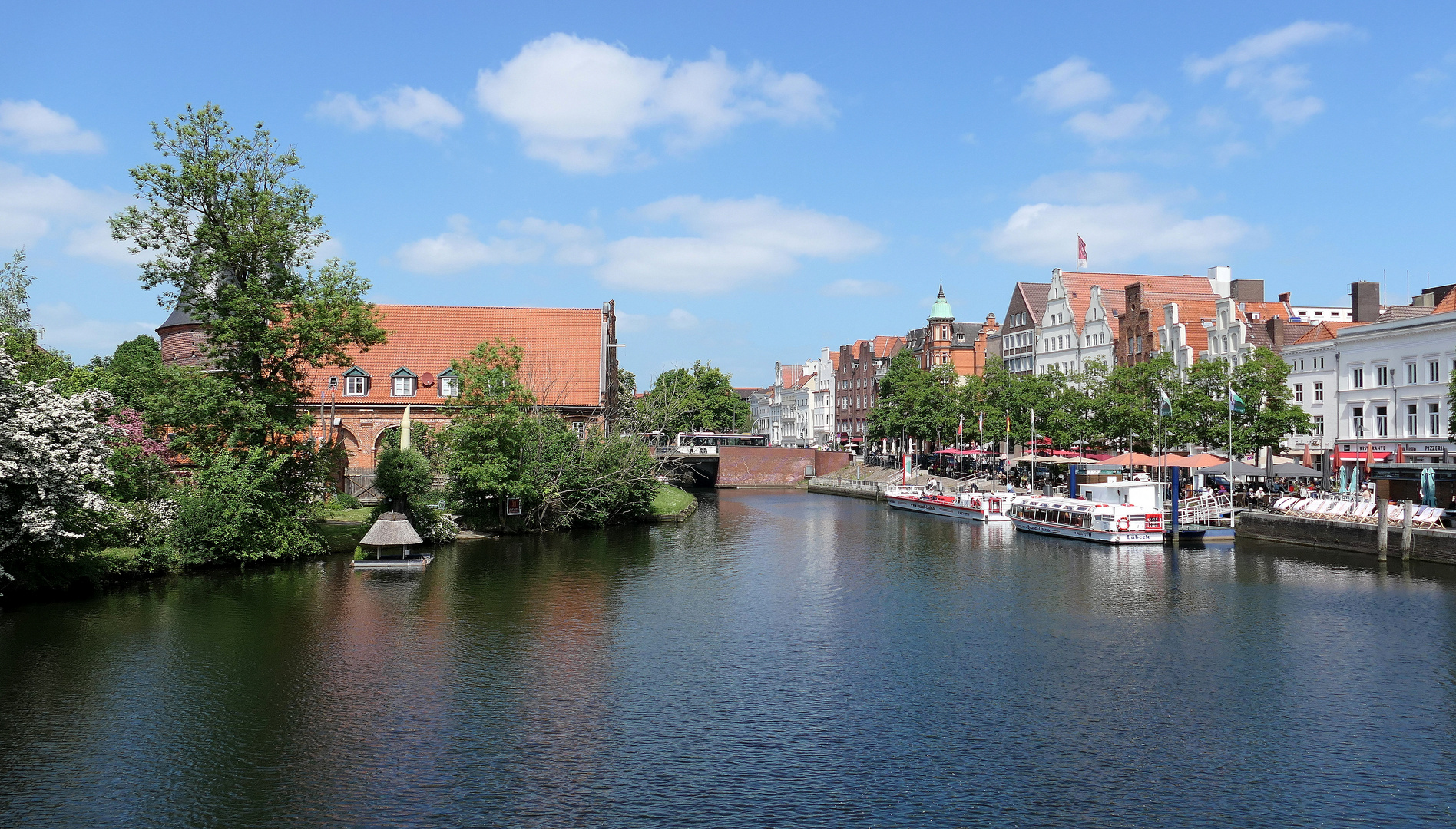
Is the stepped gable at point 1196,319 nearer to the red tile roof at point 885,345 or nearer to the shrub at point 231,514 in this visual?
the red tile roof at point 885,345

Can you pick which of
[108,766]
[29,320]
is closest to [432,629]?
[108,766]

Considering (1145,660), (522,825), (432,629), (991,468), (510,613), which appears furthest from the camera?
(991,468)

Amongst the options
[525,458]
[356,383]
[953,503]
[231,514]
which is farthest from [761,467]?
[231,514]

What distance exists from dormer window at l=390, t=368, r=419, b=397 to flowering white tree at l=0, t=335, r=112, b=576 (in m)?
38.0

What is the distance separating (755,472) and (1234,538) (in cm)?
6066

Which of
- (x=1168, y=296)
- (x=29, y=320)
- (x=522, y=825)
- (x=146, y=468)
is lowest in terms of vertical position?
(x=522, y=825)

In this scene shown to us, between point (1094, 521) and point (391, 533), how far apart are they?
3408 cm

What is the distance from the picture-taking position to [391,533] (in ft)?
135

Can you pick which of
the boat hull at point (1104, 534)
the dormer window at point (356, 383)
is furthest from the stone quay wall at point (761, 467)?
the boat hull at point (1104, 534)

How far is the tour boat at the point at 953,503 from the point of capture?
65.3m

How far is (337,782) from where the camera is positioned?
17.0 m

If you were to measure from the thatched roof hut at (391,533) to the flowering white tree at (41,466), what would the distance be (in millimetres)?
11538

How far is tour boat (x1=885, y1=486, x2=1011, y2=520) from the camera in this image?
65.3 metres

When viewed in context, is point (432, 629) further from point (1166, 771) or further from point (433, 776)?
point (1166, 771)
